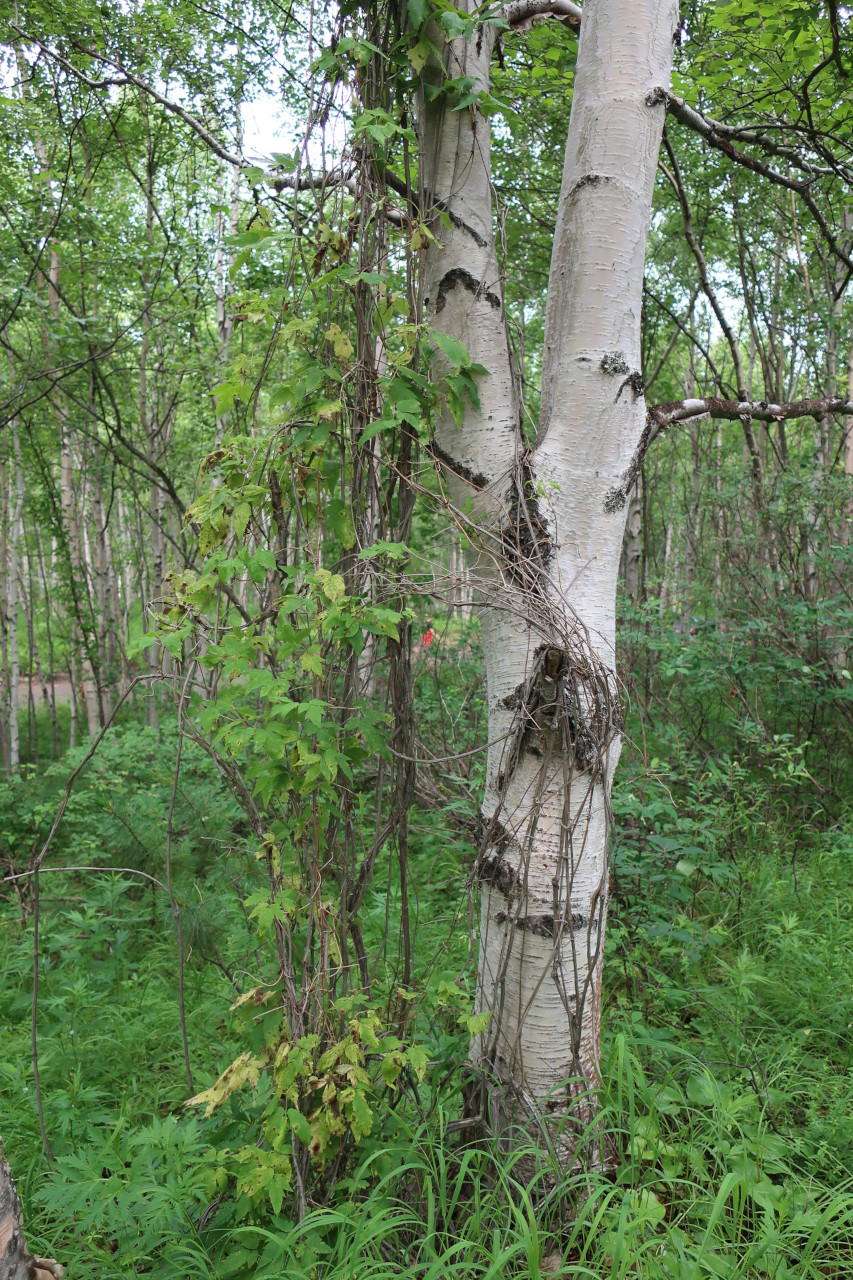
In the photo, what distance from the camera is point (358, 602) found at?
5.67ft

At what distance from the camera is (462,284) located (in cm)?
179

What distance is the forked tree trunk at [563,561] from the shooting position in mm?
1647

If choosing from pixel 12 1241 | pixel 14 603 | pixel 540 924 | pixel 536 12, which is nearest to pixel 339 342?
pixel 536 12

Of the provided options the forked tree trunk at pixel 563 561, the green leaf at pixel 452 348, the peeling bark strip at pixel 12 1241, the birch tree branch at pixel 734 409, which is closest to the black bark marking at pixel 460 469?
the forked tree trunk at pixel 563 561

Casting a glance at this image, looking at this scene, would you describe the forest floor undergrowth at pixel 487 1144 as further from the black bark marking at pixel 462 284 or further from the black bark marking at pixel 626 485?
the black bark marking at pixel 462 284

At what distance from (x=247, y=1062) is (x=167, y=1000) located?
1848 mm

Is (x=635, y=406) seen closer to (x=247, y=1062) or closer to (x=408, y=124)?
(x=408, y=124)

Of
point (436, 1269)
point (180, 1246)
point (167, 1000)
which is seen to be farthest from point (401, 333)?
point (167, 1000)

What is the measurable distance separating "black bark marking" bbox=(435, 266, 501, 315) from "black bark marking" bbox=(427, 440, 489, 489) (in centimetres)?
35

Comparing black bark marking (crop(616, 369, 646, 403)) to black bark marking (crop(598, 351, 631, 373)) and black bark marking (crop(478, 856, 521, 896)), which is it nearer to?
black bark marking (crop(598, 351, 631, 373))

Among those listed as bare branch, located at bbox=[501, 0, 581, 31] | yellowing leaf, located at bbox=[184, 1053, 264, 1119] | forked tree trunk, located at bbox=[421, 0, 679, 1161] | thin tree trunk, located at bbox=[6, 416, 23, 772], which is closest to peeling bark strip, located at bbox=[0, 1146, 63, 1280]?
yellowing leaf, located at bbox=[184, 1053, 264, 1119]

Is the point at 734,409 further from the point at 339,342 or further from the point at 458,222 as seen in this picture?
the point at 339,342

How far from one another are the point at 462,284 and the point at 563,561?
730 millimetres

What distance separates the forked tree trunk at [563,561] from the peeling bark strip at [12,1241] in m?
0.94
